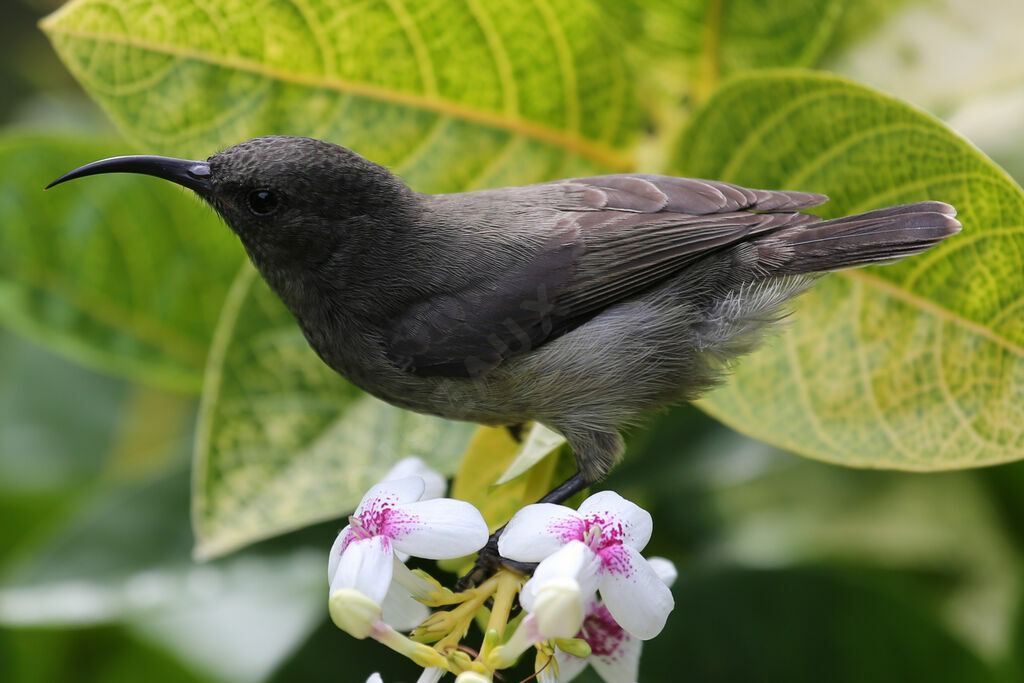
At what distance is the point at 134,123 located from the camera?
2221mm

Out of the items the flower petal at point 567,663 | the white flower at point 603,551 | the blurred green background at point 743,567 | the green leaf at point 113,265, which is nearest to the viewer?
the white flower at point 603,551

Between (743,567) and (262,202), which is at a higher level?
(262,202)

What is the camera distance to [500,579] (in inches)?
69.8

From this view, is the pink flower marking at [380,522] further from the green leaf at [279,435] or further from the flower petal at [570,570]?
the green leaf at [279,435]

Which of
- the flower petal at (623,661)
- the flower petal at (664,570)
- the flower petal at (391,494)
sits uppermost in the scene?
the flower petal at (391,494)

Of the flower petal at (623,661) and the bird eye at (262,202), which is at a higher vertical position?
the bird eye at (262,202)

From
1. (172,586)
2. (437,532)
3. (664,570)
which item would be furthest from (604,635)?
(172,586)

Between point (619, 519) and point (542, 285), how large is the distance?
739mm

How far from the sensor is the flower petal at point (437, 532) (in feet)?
5.31

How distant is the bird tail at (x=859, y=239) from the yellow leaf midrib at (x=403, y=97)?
0.52m

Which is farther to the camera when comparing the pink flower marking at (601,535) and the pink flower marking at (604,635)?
the pink flower marking at (604,635)

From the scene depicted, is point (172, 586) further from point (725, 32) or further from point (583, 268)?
point (725, 32)

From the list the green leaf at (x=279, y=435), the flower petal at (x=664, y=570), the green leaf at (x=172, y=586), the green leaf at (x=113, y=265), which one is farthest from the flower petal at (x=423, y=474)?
the green leaf at (x=113, y=265)

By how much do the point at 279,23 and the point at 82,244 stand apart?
108 centimetres
